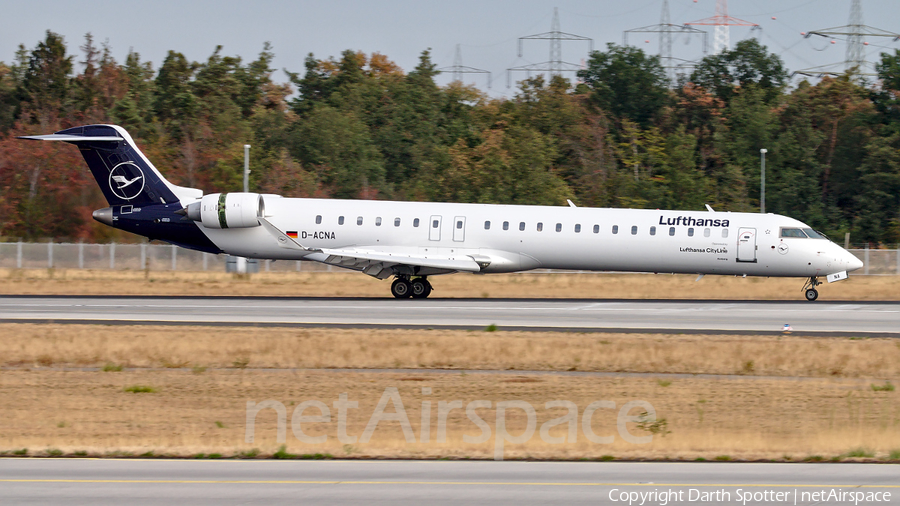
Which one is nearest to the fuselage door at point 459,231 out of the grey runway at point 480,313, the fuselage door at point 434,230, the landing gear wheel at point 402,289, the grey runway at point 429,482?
the fuselage door at point 434,230

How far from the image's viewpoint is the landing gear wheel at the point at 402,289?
28.9m

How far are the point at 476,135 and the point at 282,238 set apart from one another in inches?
1728

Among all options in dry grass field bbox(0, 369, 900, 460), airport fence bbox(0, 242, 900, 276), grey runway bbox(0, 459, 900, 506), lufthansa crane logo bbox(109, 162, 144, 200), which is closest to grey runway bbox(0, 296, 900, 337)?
lufthansa crane logo bbox(109, 162, 144, 200)

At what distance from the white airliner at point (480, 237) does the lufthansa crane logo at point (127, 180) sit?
45cm

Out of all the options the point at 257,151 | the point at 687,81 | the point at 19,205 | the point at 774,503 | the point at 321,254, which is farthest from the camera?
the point at 687,81

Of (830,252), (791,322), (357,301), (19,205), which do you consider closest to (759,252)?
(830,252)

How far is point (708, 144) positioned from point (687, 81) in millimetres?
8516

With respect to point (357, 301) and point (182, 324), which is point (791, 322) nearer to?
point (357, 301)

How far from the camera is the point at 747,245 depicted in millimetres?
28094

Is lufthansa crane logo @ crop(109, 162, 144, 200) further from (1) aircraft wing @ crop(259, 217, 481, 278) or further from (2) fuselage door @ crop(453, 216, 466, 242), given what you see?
(2) fuselage door @ crop(453, 216, 466, 242)

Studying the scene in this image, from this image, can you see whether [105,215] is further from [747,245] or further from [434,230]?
[747,245]

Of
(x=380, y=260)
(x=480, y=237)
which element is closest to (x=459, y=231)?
(x=480, y=237)

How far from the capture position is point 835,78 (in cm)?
6638

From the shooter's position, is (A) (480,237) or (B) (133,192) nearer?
(A) (480,237)
